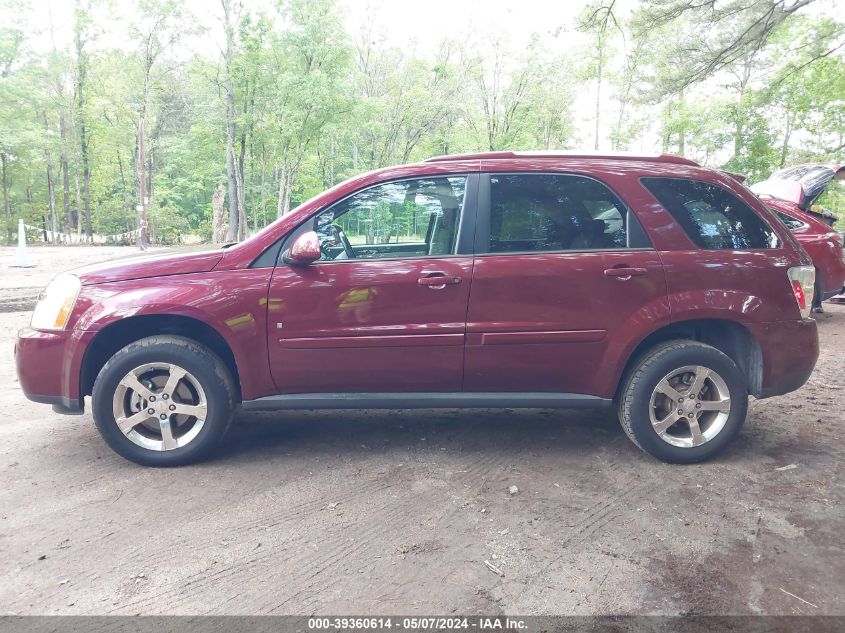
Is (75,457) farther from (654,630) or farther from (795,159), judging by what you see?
(795,159)

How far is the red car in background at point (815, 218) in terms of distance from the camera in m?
7.07

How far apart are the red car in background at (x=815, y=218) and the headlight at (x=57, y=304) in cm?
771

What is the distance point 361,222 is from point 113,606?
7.87 feet

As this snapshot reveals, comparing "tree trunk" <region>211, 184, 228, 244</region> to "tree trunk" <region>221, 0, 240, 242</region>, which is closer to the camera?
"tree trunk" <region>221, 0, 240, 242</region>

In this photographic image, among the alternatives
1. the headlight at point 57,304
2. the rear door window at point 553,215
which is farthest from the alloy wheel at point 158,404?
the rear door window at point 553,215

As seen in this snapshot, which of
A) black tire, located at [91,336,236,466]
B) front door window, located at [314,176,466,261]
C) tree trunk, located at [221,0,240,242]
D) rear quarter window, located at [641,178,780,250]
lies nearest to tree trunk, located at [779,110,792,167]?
rear quarter window, located at [641,178,780,250]

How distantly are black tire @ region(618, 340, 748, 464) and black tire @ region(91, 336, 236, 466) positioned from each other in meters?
2.50

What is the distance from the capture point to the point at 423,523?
8.79 feet

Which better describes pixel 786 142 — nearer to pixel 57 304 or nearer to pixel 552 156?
pixel 552 156

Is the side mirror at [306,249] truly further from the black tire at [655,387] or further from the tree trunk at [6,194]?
the tree trunk at [6,194]

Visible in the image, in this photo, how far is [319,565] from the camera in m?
2.34

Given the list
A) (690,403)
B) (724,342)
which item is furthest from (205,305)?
(724,342)

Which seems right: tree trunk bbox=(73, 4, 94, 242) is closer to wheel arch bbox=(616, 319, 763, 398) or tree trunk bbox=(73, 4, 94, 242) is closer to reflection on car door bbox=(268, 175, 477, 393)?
reflection on car door bbox=(268, 175, 477, 393)

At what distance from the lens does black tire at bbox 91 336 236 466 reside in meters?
3.21
